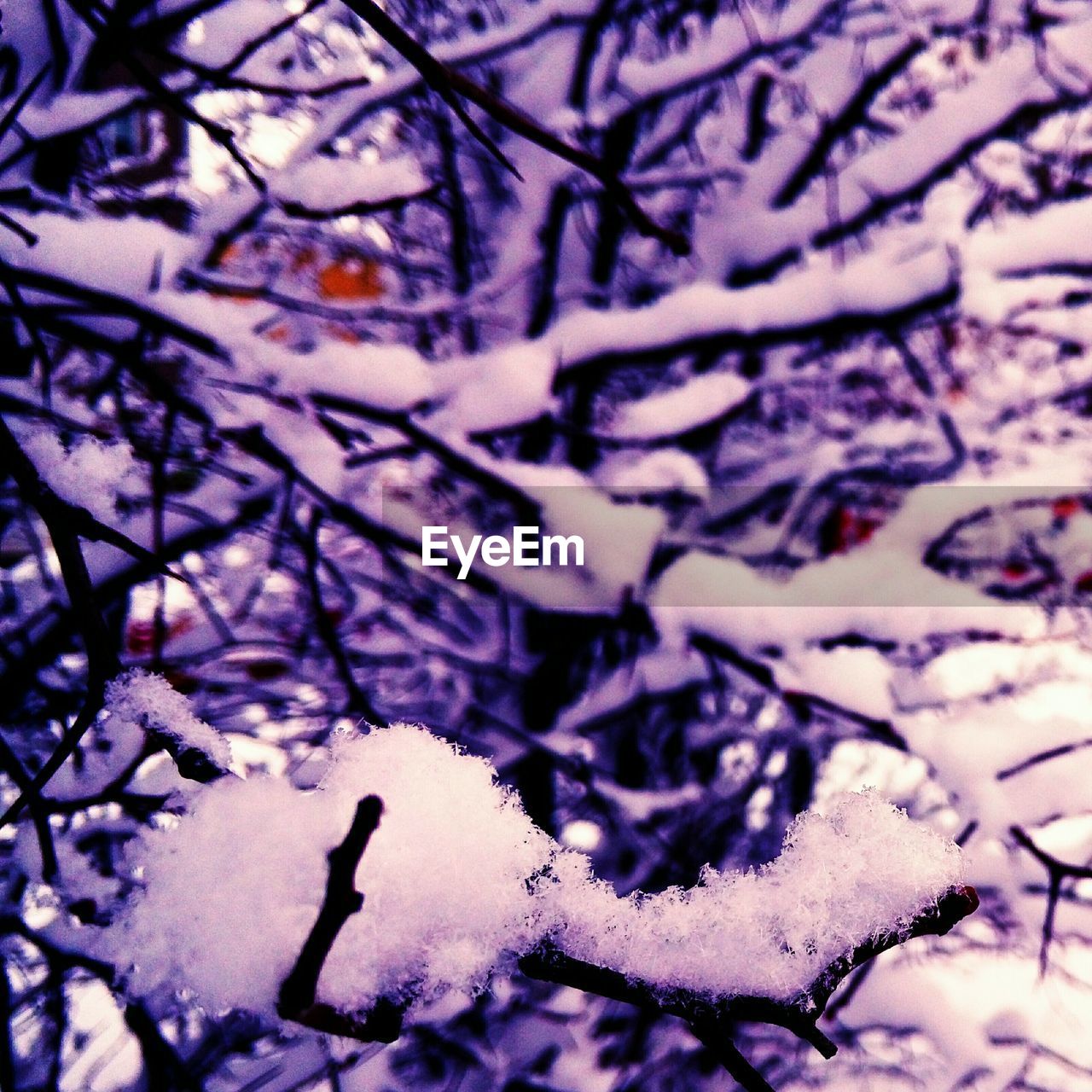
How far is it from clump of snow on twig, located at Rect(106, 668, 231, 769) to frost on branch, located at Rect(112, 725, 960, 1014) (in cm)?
4

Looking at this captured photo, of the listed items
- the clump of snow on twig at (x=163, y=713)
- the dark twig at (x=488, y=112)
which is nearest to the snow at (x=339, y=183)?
the dark twig at (x=488, y=112)

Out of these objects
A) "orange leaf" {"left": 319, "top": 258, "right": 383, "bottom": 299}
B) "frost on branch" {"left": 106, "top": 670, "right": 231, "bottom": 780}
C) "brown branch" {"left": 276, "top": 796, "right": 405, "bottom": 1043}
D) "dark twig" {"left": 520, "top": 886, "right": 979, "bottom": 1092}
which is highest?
"orange leaf" {"left": 319, "top": 258, "right": 383, "bottom": 299}

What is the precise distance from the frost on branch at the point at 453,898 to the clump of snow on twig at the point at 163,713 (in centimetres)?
4

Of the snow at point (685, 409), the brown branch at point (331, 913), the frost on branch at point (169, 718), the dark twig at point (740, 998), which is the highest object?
the snow at point (685, 409)

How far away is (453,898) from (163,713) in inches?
9.2

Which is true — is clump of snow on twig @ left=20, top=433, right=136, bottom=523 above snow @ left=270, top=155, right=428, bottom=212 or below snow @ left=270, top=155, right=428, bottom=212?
below

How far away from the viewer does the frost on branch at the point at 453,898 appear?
0.41 m

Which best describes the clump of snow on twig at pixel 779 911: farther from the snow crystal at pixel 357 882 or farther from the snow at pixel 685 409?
the snow at pixel 685 409

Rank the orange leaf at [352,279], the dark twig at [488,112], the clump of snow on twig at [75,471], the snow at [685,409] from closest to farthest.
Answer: the dark twig at [488,112], the clump of snow on twig at [75,471], the snow at [685,409], the orange leaf at [352,279]

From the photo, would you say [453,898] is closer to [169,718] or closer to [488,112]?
[169,718]

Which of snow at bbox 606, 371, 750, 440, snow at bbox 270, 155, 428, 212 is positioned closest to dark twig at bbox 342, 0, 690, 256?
snow at bbox 270, 155, 428, 212

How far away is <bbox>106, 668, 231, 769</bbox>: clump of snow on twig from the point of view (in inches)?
19.2

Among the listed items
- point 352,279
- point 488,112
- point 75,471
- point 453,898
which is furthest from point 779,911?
point 352,279

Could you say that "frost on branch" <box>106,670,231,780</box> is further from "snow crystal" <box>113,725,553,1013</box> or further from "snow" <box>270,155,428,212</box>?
"snow" <box>270,155,428,212</box>
